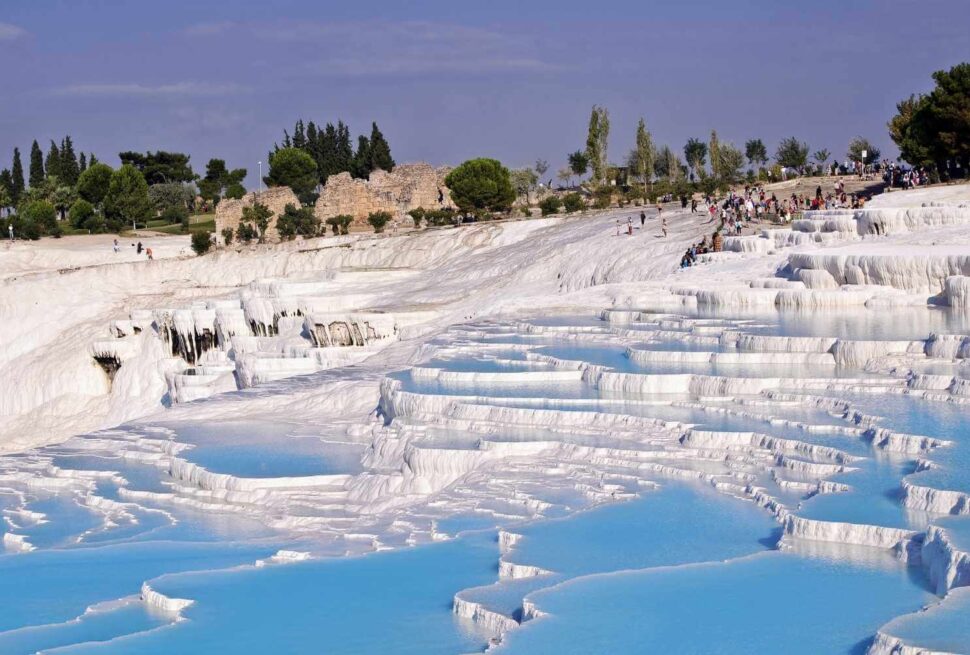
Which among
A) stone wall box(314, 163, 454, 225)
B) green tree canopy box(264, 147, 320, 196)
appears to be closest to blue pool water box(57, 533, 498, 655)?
stone wall box(314, 163, 454, 225)

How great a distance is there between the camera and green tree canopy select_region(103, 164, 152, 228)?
42844mm

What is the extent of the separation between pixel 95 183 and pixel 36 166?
649 centimetres

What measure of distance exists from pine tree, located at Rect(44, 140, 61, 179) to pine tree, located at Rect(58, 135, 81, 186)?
11 centimetres

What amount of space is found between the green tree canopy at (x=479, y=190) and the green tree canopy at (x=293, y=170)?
1443cm

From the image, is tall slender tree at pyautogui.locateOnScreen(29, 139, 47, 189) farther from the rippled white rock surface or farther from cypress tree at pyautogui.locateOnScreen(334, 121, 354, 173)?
the rippled white rock surface

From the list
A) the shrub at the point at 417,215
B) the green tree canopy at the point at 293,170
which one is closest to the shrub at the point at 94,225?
the shrub at the point at 417,215

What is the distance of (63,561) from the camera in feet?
29.9

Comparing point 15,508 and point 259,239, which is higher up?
point 259,239

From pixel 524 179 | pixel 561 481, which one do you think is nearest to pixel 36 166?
pixel 524 179

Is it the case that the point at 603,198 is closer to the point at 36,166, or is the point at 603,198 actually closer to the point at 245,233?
the point at 245,233

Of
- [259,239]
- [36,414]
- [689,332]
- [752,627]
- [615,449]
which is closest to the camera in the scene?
[752,627]

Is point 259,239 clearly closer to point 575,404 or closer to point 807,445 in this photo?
point 575,404

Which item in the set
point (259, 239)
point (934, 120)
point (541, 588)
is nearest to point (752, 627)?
point (541, 588)

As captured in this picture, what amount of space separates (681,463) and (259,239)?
26.5m
